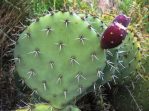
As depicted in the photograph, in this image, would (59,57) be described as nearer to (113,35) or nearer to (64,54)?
(64,54)

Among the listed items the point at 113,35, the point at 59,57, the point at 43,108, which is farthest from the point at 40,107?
the point at 113,35

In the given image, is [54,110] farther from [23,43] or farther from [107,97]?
[107,97]

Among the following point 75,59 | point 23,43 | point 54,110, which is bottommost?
point 54,110

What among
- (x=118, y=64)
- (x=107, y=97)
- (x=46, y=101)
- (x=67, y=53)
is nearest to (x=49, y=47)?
(x=67, y=53)

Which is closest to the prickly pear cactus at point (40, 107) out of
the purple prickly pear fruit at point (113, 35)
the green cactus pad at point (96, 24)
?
the purple prickly pear fruit at point (113, 35)

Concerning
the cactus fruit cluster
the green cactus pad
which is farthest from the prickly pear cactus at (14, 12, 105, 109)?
the green cactus pad

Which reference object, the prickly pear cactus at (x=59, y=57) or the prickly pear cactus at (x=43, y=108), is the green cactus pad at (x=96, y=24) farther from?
the prickly pear cactus at (x=43, y=108)

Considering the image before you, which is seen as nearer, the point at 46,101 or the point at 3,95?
the point at 46,101

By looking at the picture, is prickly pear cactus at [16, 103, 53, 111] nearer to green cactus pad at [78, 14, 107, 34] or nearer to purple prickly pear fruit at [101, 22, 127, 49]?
purple prickly pear fruit at [101, 22, 127, 49]

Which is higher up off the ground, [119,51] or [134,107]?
[119,51]
